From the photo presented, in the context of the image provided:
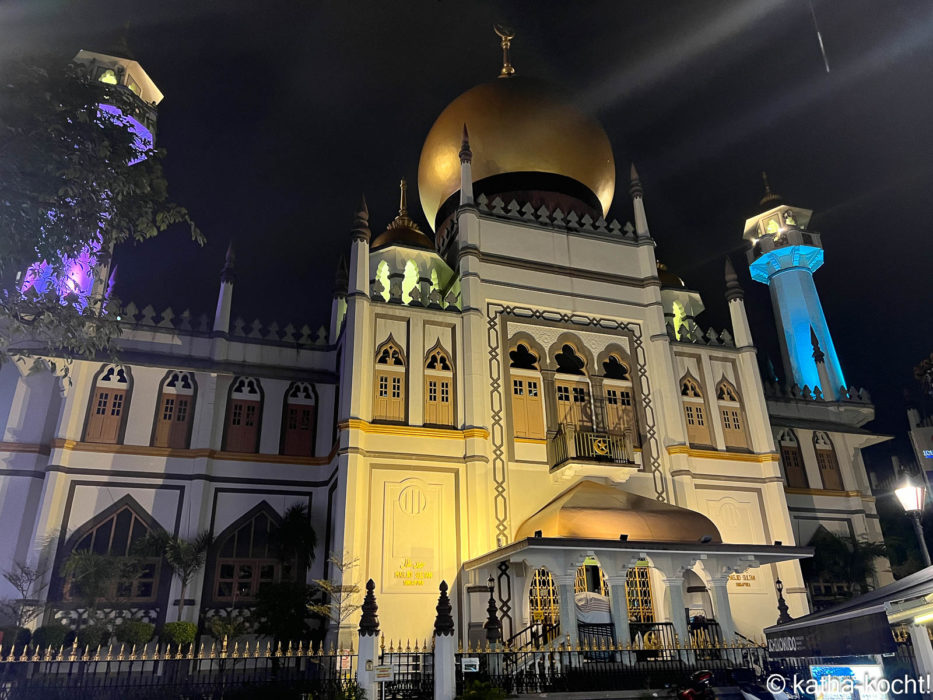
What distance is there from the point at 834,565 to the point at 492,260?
45.4 feet

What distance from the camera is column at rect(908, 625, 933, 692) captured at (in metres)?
6.28

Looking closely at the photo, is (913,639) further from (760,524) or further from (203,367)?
(203,367)

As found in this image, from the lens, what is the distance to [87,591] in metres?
15.4

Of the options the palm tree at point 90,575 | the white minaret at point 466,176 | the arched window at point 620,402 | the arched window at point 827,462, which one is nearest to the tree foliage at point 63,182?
the palm tree at point 90,575

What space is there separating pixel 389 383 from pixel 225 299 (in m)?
5.85

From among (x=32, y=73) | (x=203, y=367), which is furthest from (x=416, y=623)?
(x=32, y=73)

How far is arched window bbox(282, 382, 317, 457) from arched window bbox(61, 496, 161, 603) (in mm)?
3862

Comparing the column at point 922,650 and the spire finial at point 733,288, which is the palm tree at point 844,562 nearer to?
the spire finial at point 733,288

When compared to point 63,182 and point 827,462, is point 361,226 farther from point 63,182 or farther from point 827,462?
point 827,462

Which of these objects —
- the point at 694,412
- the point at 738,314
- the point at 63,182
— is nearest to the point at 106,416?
the point at 63,182

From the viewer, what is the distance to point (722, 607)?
49.7 feet

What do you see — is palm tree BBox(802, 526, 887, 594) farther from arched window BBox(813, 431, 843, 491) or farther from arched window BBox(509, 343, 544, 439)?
arched window BBox(509, 343, 544, 439)

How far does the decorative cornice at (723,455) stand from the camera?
18.8 metres

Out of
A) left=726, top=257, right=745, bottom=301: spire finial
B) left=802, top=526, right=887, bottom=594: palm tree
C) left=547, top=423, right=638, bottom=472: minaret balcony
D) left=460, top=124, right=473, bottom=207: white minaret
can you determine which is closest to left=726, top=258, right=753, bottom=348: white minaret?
left=726, top=257, right=745, bottom=301: spire finial
